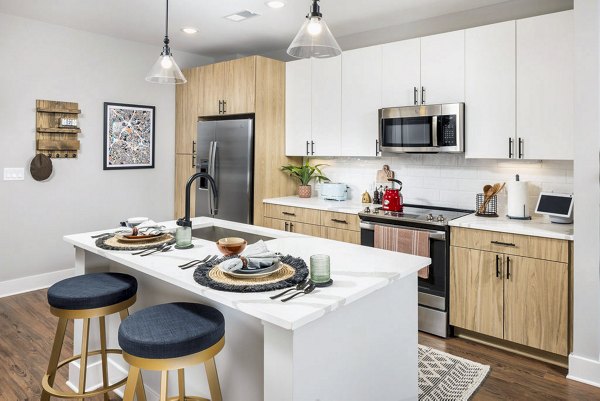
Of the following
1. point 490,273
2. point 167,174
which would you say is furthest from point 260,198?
point 490,273

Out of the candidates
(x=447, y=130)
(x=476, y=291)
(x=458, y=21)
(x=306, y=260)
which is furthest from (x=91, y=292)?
(x=458, y=21)

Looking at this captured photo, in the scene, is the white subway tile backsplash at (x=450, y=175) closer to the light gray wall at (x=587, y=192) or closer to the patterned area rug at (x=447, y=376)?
the light gray wall at (x=587, y=192)

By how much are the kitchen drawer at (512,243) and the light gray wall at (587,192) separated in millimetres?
130

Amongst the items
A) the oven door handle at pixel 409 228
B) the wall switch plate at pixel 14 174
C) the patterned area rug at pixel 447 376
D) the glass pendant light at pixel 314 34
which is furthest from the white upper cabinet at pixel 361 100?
the wall switch plate at pixel 14 174

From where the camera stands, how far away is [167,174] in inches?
212

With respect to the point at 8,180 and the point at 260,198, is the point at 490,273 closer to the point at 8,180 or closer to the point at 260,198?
the point at 260,198

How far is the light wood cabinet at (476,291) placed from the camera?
120 inches

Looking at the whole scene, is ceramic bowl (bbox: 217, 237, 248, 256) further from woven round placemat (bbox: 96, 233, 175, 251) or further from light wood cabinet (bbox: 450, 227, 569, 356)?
light wood cabinet (bbox: 450, 227, 569, 356)

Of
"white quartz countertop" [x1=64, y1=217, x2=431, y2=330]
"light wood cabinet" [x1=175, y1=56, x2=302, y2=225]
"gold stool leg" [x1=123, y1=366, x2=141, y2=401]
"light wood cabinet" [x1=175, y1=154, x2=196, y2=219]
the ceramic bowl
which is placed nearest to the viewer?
"white quartz countertop" [x1=64, y1=217, x2=431, y2=330]

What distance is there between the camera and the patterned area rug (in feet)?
8.27

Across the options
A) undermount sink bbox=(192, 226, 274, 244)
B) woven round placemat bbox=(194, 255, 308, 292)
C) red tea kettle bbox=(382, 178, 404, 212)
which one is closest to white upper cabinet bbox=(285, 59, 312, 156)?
red tea kettle bbox=(382, 178, 404, 212)

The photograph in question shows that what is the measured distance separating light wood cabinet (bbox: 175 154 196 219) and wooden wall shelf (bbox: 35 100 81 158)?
117 cm

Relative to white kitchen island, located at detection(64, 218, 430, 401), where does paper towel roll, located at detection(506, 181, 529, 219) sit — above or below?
above

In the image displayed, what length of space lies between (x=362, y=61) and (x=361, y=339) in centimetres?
297
